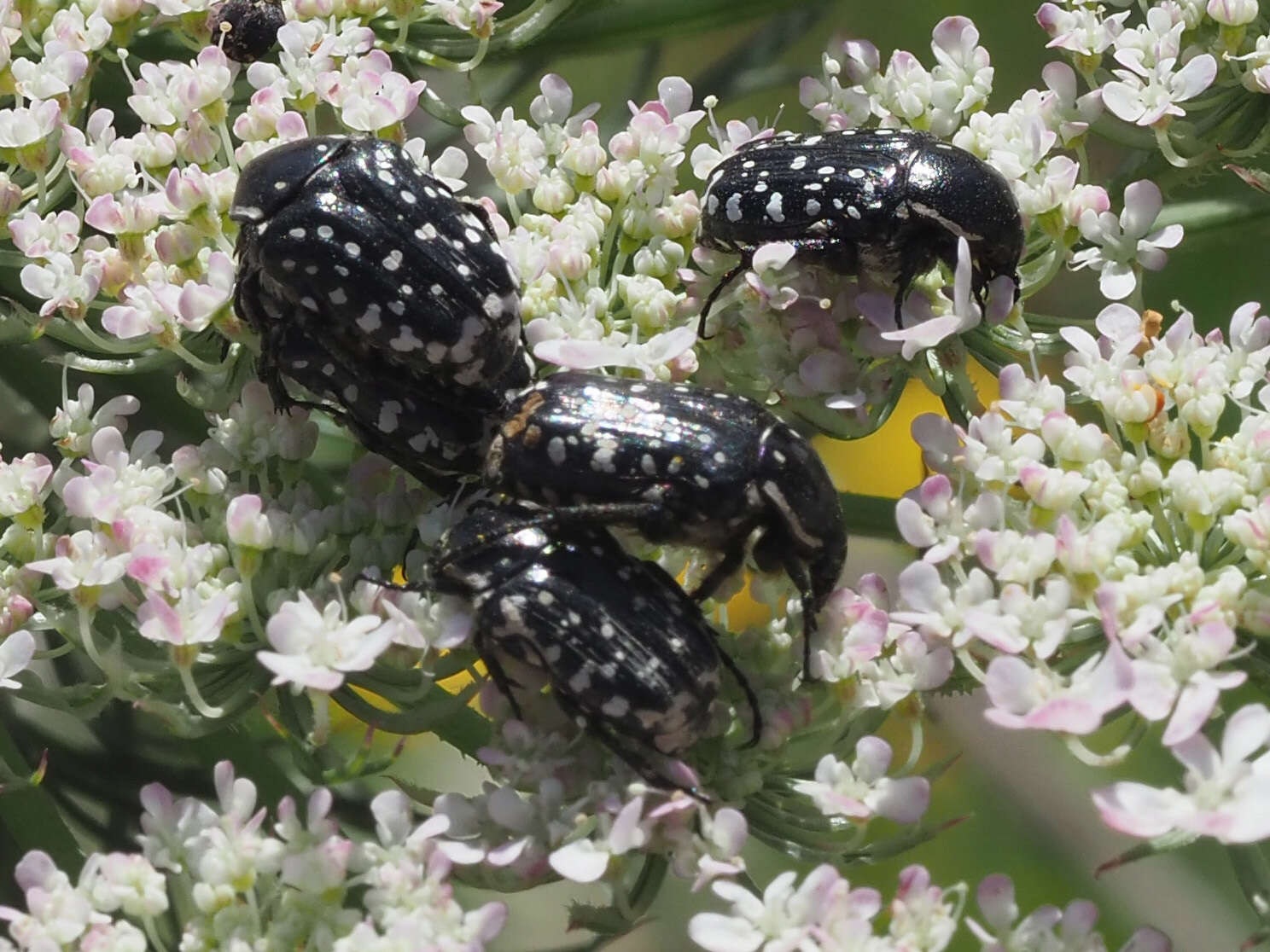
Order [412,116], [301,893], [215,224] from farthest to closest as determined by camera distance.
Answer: [412,116] → [215,224] → [301,893]

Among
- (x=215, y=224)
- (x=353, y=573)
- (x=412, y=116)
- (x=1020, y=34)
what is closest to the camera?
(x=353, y=573)

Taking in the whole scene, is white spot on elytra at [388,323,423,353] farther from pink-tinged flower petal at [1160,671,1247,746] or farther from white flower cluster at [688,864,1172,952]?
pink-tinged flower petal at [1160,671,1247,746]

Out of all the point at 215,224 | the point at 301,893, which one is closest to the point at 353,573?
the point at 301,893

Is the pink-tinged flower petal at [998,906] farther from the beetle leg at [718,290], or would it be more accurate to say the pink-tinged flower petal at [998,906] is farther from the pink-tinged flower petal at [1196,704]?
the beetle leg at [718,290]

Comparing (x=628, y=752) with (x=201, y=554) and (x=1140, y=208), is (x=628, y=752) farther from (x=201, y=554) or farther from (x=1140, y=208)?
(x=1140, y=208)

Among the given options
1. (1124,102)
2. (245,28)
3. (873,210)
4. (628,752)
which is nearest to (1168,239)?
(1124,102)

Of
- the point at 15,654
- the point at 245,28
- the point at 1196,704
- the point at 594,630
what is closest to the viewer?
the point at 1196,704

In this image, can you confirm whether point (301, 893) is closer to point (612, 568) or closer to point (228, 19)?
point (612, 568)
